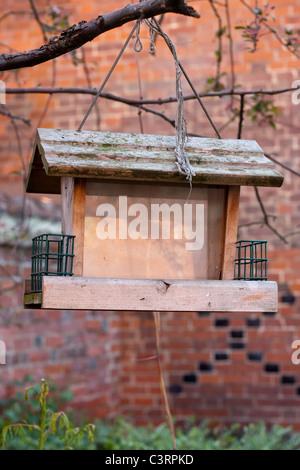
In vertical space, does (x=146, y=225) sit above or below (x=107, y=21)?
below

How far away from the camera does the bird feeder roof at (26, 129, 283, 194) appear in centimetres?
177

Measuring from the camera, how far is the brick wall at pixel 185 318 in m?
4.51

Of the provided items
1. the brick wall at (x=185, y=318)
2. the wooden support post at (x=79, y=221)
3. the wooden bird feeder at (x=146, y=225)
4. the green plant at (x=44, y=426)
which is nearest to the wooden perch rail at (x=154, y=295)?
the wooden bird feeder at (x=146, y=225)

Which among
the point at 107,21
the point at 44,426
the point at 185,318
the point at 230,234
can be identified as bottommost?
the point at 44,426

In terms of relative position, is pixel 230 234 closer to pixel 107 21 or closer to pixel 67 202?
pixel 67 202

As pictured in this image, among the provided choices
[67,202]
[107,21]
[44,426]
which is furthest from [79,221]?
[44,426]

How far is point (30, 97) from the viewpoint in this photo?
4996 millimetres

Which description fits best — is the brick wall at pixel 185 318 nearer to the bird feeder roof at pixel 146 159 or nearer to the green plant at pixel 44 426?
the green plant at pixel 44 426

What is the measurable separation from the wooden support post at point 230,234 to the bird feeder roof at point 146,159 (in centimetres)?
12

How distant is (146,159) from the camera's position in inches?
71.9

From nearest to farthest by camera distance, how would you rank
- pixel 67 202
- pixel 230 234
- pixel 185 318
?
pixel 67 202 < pixel 230 234 < pixel 185 318

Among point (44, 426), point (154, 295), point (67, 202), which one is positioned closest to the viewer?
point (154, 295)

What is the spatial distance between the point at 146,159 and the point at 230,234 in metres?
0.37

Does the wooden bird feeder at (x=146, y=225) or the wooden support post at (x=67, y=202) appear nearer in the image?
the wooden bird feeder at (x=146, y=225)
